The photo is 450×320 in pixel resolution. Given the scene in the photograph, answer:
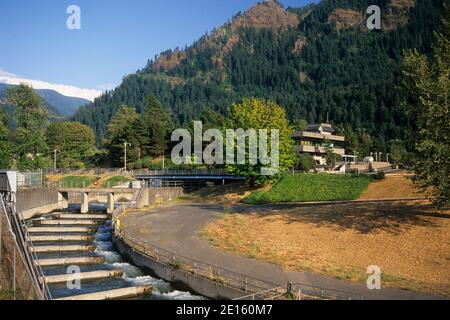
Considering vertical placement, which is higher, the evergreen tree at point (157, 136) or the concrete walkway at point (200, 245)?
→ the evergreen tree at point (157, 136)

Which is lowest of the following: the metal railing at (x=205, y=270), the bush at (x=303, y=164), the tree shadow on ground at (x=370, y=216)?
the metal railing at (x=205, y=270)

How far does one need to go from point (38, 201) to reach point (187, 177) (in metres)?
27.9

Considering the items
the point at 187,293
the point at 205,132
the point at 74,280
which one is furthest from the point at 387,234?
the point at 205,132

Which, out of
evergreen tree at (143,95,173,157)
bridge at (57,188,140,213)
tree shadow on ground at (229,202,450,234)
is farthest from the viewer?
evergreen tree at (143,95,173,157)

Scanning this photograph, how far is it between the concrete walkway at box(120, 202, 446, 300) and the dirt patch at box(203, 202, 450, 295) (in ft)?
4.03

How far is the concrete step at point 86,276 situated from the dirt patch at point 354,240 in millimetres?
8295

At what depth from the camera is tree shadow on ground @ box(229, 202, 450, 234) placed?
119 ft

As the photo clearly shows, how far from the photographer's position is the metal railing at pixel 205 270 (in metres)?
23.5

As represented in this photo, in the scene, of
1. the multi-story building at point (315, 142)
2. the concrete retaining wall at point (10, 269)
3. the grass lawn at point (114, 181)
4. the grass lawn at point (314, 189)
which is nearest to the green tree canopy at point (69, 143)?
the grass lawn at point (114, 181)

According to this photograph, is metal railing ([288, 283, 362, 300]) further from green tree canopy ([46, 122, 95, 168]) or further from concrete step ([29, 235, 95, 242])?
green tree canopy ([46, 122, 95, 168])

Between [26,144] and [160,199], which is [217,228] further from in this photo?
[26,144]

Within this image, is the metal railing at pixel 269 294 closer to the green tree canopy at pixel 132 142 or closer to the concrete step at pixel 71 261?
the concrete step at pixel 71 261

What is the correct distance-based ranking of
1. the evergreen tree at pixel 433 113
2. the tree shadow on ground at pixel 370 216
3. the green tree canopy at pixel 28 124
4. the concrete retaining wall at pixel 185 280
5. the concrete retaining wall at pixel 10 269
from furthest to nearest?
the green tree canopy at pixel 28 124 < the tree shadow on ground at pixel 370 216 < the evergreen tree at pixel 433 113 < the concrete retaining wall at pixel 185 280 < the concrete retaining wall at pixel 10 269

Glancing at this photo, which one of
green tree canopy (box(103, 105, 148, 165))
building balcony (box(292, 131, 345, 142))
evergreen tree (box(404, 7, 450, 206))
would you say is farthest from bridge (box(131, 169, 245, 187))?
evergreen tree (box(404, 7, 450, 206))
